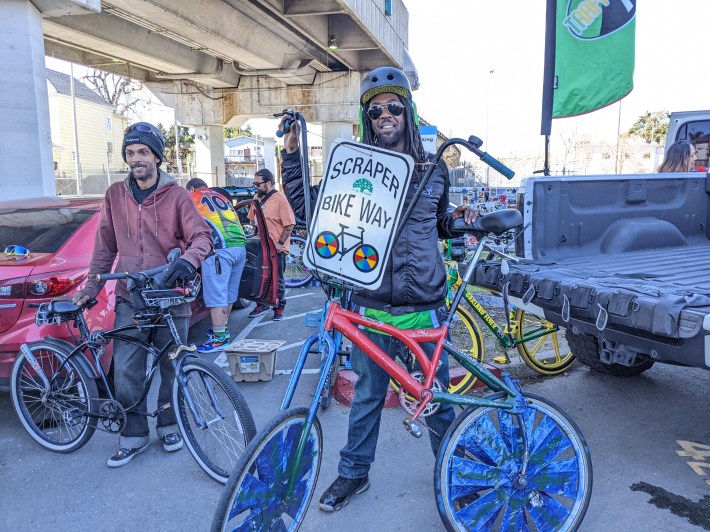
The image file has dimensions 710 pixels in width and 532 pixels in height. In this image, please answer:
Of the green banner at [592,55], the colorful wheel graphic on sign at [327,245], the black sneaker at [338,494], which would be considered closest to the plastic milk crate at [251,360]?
the black sneaker at [338,494]

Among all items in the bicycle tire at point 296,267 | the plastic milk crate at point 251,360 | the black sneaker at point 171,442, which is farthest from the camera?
the bicycle tire at point 296,267

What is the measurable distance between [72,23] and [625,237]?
12571 mm

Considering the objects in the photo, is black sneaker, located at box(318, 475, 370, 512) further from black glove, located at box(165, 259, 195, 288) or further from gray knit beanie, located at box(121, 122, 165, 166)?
gray knit beanie, located at box(121, 122, 165, 166)

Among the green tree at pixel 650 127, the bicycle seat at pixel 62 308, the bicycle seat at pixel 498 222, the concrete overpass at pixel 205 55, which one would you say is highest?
the green tree at pixel 650 127

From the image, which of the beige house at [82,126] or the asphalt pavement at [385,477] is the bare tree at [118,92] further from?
the asphalt pavement at [385,477]

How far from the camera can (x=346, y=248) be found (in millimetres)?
2578

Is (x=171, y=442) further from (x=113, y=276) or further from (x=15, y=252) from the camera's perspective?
(x=15, y=252)

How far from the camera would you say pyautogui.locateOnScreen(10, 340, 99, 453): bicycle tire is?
363 cm

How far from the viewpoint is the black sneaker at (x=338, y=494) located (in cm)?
302

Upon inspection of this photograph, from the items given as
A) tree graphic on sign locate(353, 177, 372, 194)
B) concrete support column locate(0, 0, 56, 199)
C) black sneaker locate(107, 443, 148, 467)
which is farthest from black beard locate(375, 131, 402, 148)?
concrete support column locate(0, 0, 56, 199)

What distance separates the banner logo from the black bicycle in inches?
162

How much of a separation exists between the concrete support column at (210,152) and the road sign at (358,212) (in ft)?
74.1

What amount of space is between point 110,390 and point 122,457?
1.40 feet

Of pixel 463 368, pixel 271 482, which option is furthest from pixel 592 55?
pixel 271 482
